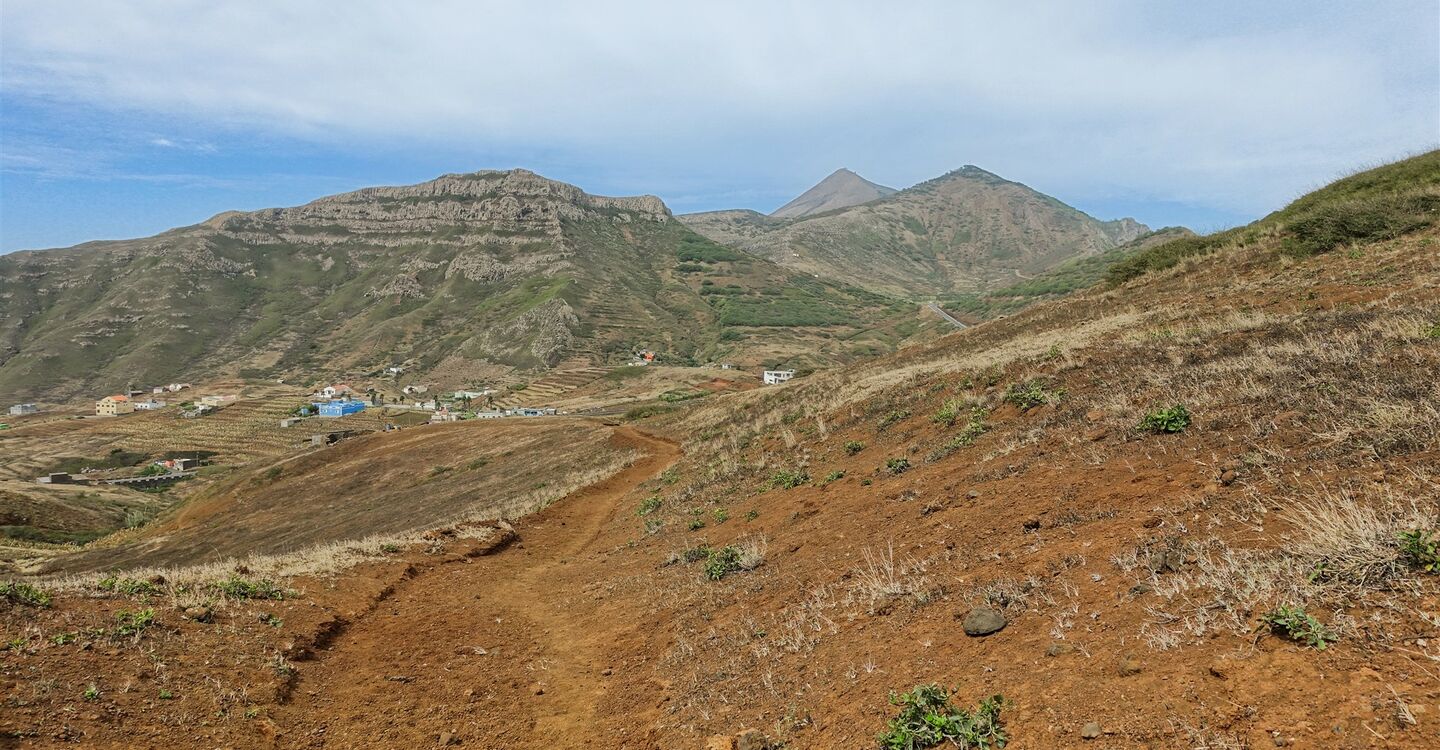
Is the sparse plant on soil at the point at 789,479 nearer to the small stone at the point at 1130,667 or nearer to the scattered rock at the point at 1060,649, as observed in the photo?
the scattered rock at the point at 1060,649

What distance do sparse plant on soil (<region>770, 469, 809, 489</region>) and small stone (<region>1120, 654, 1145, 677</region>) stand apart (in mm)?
10268

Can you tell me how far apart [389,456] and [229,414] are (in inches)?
3990

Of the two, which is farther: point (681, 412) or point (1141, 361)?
point (681, 412)

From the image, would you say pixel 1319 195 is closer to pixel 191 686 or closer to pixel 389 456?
pixel 191 686

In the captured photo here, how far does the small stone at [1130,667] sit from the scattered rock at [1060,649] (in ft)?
1.41

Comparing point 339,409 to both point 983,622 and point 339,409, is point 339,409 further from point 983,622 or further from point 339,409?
point 983,622

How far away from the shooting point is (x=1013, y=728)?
4297 millimetres

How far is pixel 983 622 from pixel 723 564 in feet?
17.7

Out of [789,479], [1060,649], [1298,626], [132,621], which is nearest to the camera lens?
[1298,626]

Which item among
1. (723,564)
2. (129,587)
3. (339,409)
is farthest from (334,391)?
(723,564)

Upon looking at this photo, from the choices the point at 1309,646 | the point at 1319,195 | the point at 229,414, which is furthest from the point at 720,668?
the point at 229,414

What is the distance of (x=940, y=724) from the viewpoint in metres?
4.44

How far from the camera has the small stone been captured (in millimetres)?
4320

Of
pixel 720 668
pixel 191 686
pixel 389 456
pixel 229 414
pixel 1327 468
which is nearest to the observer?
pixel 1327 468
